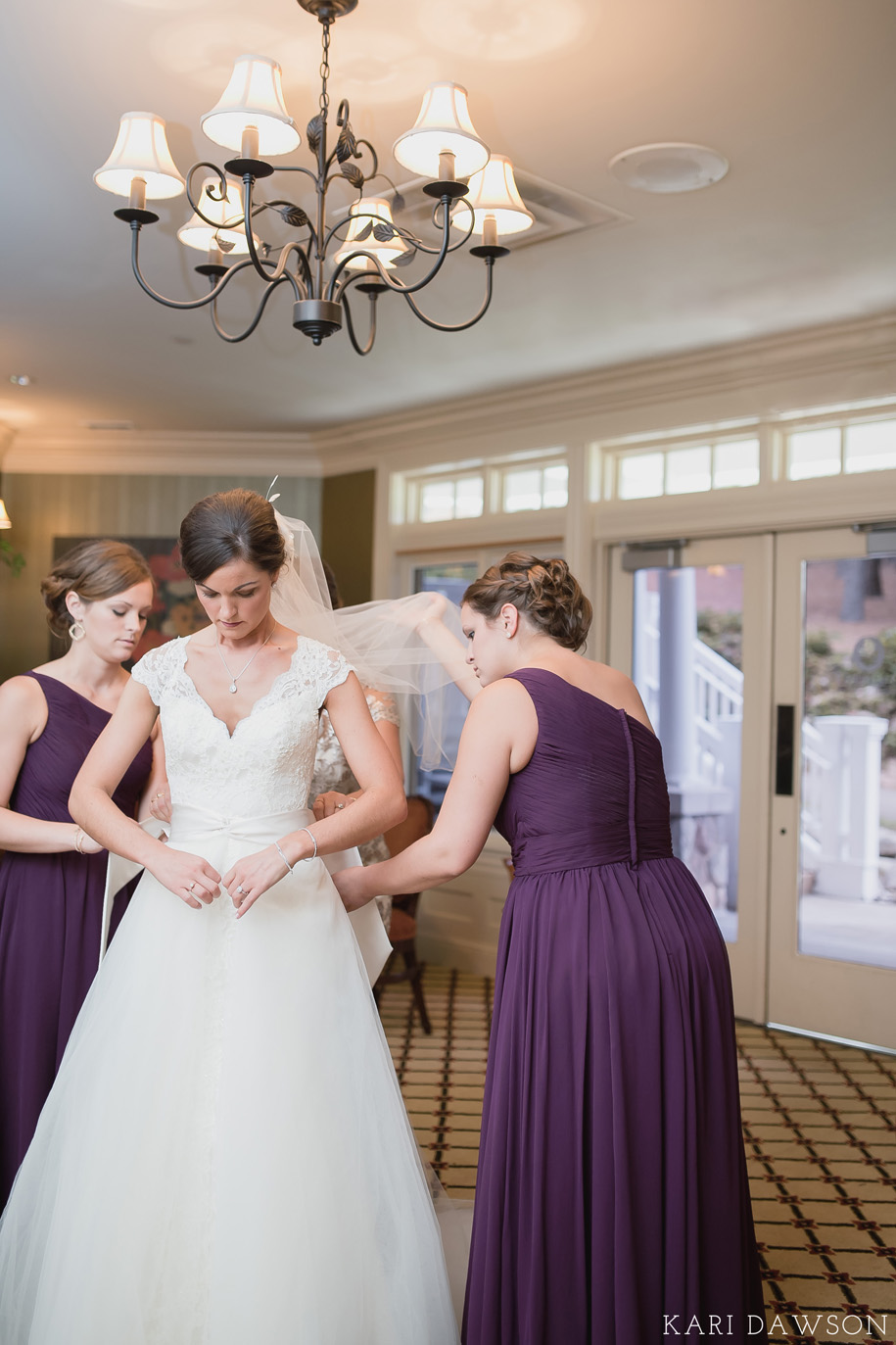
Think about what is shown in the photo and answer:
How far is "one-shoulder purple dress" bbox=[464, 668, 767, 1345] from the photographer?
1.91 m

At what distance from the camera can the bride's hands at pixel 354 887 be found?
7.07 ft

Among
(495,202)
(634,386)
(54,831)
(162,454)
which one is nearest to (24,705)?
(54,831)

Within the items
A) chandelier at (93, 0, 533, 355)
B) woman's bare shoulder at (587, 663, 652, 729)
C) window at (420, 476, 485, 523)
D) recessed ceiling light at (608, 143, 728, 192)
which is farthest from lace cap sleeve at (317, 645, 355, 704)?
window at (420, 476, 485, 523)

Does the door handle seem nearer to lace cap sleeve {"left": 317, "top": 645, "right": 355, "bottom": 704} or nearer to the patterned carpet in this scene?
the patterned carpet

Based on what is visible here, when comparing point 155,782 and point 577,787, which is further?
point 155,782

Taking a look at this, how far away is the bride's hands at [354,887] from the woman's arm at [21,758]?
2.00ft

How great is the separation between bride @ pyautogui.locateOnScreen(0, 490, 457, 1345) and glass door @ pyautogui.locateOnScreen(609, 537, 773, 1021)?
11.7ft

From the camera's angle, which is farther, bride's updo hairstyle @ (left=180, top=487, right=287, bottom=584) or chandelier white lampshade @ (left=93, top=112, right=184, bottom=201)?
chandelier white lampshade @ (left=93, top=112, right=184, bottom=201)

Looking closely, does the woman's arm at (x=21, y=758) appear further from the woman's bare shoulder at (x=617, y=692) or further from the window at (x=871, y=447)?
the window at (x=871, y=447)

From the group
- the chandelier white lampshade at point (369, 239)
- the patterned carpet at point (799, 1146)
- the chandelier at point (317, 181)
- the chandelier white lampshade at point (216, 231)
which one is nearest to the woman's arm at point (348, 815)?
the chandelier at point (317, 181)

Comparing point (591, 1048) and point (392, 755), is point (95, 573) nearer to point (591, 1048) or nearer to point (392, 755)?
point (392, 755)

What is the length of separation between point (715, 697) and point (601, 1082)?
376 cm

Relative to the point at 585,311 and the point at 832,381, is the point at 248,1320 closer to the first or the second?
the point at 585,311

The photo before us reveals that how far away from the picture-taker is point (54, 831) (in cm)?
242
